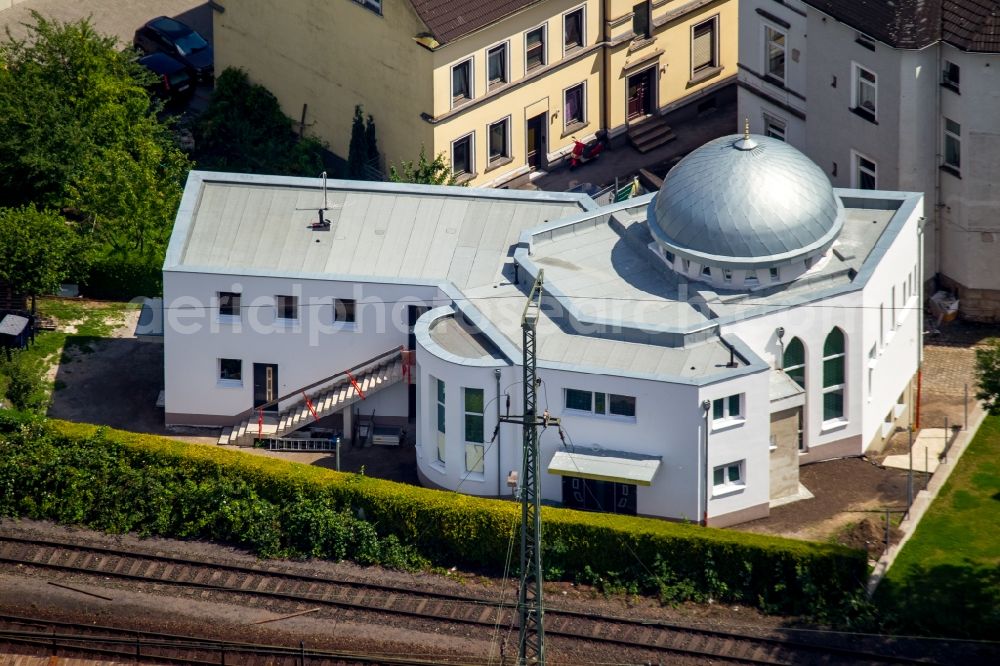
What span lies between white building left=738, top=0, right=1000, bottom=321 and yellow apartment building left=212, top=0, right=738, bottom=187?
9034 mm

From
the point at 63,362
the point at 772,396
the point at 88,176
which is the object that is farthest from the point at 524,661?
the point at 88,176

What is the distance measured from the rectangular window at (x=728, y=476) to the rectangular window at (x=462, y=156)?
84.9 ft

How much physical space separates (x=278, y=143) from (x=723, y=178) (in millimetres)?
28885

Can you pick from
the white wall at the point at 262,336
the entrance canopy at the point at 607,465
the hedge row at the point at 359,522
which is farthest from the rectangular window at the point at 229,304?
the entrance canopy at the point at 607,465

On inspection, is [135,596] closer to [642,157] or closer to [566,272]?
[566,272]

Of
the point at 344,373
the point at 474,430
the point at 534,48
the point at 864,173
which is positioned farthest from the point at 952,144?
the point at 344,373

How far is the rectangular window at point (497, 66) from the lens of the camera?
405 ft

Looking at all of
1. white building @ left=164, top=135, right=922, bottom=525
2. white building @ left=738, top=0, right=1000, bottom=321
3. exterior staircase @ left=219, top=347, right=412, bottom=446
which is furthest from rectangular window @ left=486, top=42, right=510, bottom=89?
exterior staircase @ left=219, top=347, right=412, bottom=446

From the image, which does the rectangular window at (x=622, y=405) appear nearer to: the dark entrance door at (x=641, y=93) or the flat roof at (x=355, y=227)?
the flat roof at (x=355, y=227)

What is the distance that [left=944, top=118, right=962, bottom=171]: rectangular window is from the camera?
4567 inches

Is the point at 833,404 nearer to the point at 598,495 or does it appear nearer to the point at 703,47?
the point at 598,495

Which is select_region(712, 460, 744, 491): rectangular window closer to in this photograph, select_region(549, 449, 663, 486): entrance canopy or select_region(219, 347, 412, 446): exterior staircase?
select_region(549, 449, 663, 486): entrance canopy

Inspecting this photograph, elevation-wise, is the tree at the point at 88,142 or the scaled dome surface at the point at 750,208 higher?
the tree at the point at 88,142

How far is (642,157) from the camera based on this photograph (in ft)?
424
